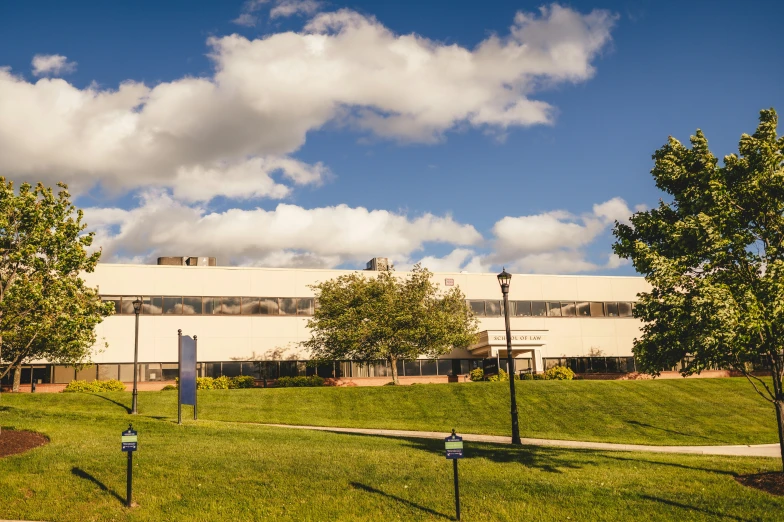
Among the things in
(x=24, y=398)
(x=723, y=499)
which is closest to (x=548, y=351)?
(x=24, y=398)

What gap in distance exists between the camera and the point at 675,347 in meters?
14.8

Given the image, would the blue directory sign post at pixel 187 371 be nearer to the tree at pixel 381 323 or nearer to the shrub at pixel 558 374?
the tree at pixel 381 323

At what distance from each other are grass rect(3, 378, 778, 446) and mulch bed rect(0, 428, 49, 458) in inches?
411

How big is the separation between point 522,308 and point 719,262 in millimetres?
41781

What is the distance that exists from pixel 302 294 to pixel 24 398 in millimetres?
21449

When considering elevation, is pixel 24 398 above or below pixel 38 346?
below

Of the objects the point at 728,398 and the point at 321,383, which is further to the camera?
the point at 321,383

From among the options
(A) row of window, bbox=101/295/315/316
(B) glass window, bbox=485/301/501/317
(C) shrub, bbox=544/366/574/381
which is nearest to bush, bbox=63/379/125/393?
(A) row of window, bbox=101/295/315/316

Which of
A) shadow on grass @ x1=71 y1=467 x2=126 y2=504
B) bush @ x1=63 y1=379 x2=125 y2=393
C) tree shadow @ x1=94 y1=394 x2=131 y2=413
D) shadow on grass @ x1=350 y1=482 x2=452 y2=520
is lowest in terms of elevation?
shadow on grass @ x1=350 y1=482 x2=452 y2=520

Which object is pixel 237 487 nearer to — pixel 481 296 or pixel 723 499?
pixel 723 499

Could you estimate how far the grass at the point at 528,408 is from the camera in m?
28.4

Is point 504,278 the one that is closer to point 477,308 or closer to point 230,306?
point 230,306

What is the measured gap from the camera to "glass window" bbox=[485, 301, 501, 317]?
55188mm

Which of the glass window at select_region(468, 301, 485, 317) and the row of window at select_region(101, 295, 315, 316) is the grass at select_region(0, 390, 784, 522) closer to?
the row of window at select_region(101, 295, 315, 316)
